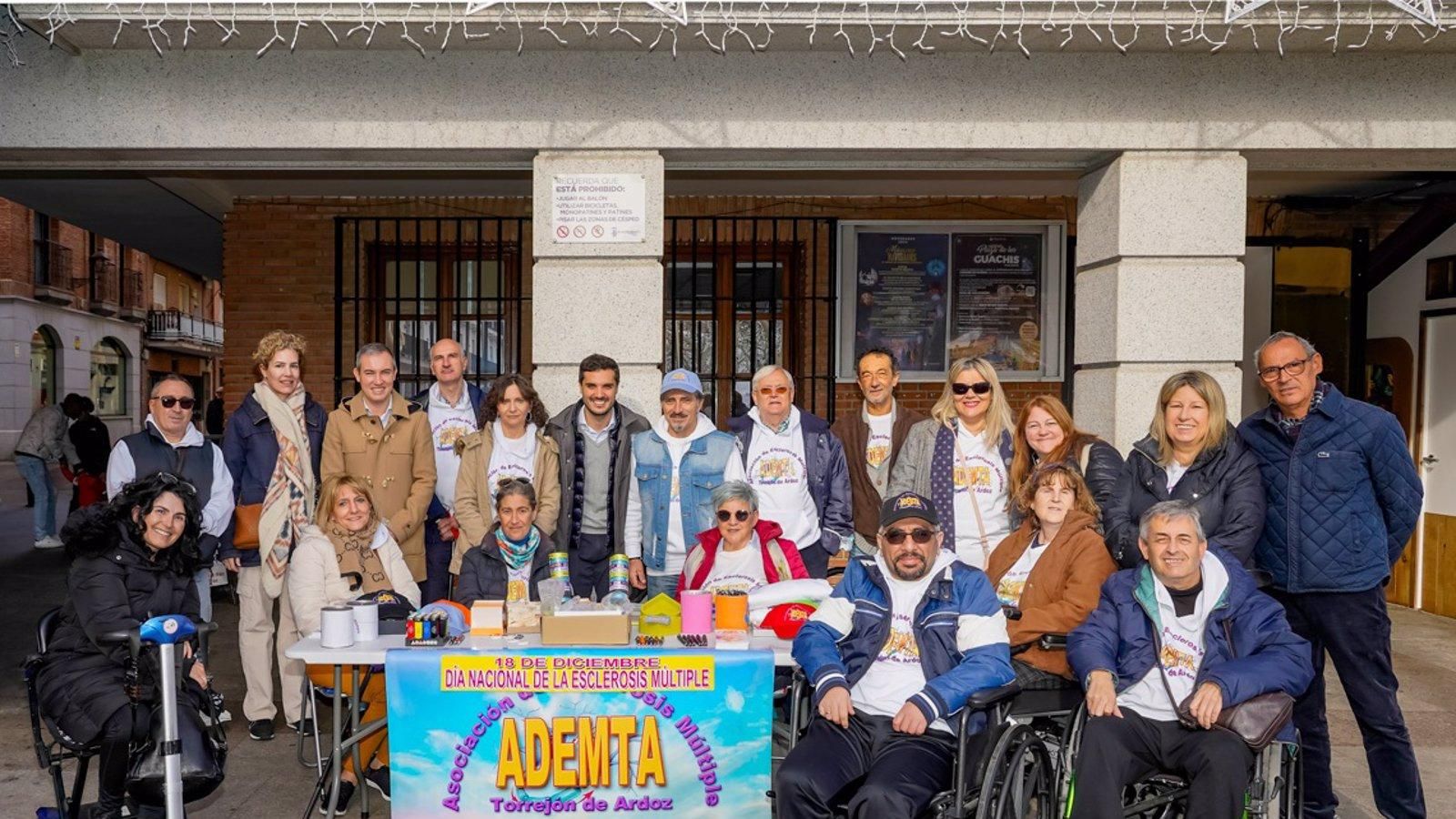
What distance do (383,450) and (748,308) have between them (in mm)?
4605

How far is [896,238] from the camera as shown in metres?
8.43

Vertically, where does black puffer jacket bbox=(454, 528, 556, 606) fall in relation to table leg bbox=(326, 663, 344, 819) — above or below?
above

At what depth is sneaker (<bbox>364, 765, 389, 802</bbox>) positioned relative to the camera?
13.1 feet

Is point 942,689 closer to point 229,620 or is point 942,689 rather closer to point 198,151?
point 198,151

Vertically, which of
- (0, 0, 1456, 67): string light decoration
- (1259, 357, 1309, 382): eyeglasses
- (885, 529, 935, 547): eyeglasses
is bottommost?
(885, 529, 935, 547): eyeglasses

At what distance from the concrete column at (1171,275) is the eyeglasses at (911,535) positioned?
2125 mm

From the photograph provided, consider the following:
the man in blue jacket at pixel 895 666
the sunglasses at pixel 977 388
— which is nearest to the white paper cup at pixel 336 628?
the man in blue jacket at pixel 895 666

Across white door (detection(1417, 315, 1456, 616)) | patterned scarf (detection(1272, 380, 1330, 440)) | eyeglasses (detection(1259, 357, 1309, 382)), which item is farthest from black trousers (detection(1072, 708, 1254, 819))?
white door (detection(1417, 315, 1456, 616))

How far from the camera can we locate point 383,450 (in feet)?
15.6

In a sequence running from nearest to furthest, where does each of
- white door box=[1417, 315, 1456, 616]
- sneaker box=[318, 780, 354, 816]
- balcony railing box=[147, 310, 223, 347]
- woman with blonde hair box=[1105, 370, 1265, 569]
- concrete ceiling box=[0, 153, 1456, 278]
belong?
woman with blonde hair box=[1105, 370, 1265, 569], sneaker box=[318, 780, 354, 816], concrete ceiling box=[0, 153, 1456, 278], white door box=[1417, 315, 1456, 616], balcony railing box=[147, 310, 223, 347]

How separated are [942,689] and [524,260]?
6.20m

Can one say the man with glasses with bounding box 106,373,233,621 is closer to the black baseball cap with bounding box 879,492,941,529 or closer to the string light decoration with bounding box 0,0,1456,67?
the string light decoration with bounding box 0,0,1456,67

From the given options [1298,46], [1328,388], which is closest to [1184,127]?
[1298,46]

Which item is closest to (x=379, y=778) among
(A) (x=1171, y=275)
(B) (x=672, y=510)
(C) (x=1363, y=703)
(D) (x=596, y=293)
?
(B) (x=672, y=510)
